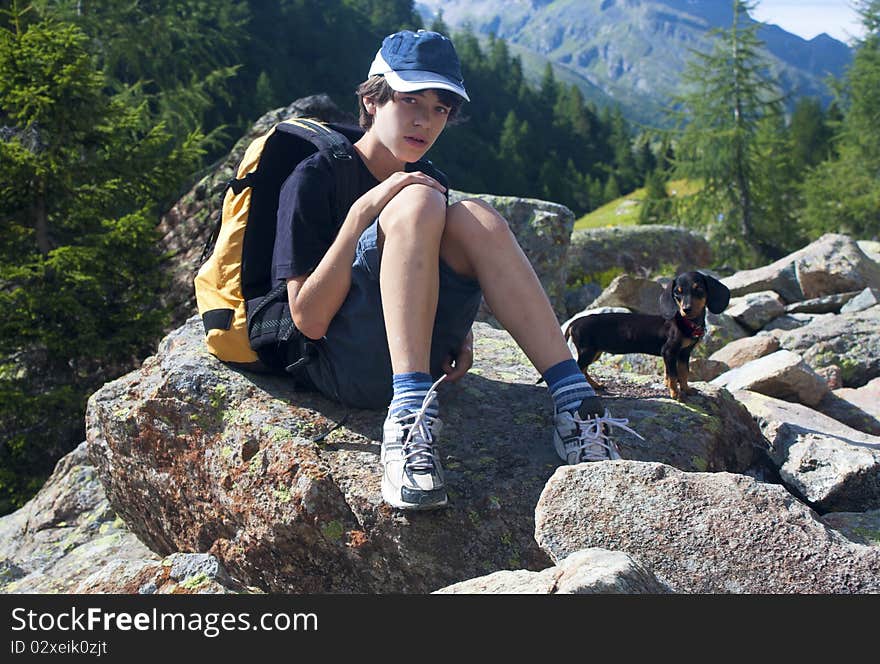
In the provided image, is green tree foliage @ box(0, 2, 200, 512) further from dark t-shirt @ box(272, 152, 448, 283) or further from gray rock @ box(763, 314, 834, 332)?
gray rock @ box(763, 314, 834, 332)

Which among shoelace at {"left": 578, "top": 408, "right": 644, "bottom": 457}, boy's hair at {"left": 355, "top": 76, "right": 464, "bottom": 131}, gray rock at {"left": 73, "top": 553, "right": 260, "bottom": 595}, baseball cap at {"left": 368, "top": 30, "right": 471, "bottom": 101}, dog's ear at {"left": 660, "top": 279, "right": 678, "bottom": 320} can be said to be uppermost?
baseball cap at {"left": 368, "top": 30, "right": 471, "bottom": 101}

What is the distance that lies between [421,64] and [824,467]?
287cm

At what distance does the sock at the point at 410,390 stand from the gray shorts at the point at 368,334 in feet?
1.08

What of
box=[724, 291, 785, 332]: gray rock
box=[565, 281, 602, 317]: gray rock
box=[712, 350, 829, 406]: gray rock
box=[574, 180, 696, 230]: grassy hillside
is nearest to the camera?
box=[712, 350, 829, 406]: gray rock

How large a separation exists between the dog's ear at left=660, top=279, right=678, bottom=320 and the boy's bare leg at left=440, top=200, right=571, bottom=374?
5.50ft

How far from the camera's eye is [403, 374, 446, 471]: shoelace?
333cm

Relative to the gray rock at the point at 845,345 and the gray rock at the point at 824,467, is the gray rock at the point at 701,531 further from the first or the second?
the gray rock at the point at 845,345

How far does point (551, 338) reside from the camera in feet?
12.0

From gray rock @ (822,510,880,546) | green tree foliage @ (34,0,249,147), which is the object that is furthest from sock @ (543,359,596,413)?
green tree foliage @ (34,0,249,147)

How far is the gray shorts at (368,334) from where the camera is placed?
367 centimetres

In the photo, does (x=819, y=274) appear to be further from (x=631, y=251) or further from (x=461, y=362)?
(x=461, y=362)

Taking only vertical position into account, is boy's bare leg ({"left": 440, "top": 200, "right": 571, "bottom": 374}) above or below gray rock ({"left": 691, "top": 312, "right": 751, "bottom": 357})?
above

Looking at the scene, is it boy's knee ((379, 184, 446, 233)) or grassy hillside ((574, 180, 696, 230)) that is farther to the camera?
grassy hillside ((574, 180, 696, 230))

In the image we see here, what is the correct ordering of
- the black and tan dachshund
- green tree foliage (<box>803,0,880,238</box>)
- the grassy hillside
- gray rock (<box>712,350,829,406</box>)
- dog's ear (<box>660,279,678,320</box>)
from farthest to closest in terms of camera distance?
the grassy hillside, green tree foliage (<box>803,0,880,238</box>), gray rock (<box>712,350,829,406</box>), dog's ear (<box>660,279,678,320</box>), the black and tan dachshund
